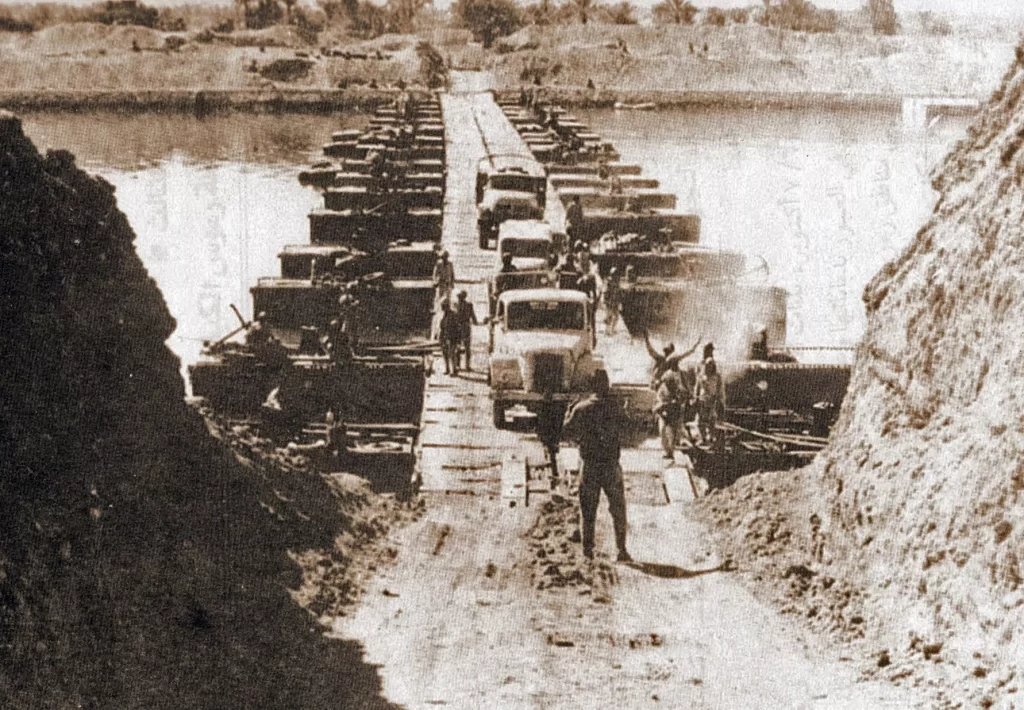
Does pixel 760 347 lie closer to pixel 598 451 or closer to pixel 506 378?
pixel 506 378

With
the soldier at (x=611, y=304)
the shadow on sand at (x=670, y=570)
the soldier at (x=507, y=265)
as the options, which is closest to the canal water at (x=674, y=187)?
the soldier at (x=611, y=304)

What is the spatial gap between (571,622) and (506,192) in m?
23.1

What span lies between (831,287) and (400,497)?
29151mm

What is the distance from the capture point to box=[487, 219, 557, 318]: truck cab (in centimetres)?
2194

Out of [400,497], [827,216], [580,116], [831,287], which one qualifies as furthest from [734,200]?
[400,497]

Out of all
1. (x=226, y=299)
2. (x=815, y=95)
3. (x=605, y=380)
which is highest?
(x=815, y=95)

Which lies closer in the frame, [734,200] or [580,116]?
[734,200]

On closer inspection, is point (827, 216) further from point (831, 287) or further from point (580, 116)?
point (580, 116)

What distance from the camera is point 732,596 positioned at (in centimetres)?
1152

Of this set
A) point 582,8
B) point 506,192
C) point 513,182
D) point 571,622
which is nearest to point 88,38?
point 582,8

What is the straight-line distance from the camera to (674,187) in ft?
191

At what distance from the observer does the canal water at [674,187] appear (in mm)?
41500

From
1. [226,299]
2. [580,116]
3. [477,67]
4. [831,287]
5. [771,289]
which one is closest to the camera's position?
[771,289]

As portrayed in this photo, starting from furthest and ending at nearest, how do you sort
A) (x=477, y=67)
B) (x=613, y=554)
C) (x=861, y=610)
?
(x=477, y=67) → (x=613, y=554) → (x=861, y=610)
